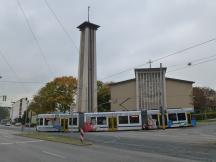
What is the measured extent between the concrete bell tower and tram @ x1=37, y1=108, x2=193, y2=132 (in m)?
22.6

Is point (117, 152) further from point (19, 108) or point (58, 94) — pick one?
point (19, 108)

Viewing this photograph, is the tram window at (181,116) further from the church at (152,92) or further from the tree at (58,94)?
the tree at (58,94)

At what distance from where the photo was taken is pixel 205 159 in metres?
13.4

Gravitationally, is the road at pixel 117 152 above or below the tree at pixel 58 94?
below

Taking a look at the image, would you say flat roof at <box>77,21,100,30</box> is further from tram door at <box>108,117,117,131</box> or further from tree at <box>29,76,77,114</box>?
tram door at <box>108,117,117,131</box>

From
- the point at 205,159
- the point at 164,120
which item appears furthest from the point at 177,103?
the point at 205,159

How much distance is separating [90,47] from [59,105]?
17424 millimetres

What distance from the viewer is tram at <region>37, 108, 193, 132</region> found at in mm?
44000

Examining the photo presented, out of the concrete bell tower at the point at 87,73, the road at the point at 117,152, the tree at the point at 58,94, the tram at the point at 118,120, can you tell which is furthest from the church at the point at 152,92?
the road at the point at 117,152

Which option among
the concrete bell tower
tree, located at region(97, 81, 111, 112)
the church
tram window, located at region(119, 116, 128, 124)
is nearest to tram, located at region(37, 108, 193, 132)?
tram window, located at region(119, 116, 128, 124)

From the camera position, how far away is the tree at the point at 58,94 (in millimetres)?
77825

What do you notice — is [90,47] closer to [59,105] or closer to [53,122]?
[59,105]

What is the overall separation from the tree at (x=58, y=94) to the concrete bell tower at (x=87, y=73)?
28.0 ft

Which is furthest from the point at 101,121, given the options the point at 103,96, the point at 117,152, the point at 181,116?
the point at 103,96
